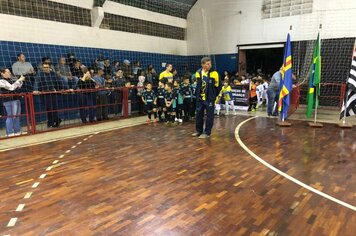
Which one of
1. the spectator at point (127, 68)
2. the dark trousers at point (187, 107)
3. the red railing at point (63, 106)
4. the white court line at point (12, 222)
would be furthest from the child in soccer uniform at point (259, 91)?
the white court line at point (12, 222)

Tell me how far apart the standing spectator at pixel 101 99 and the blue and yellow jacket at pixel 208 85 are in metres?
3.54

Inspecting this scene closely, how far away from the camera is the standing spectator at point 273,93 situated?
31.0 ft

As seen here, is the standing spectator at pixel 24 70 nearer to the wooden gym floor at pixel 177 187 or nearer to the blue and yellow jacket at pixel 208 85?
the wooden gym floor at pixel 177 187

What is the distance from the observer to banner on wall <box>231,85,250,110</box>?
11.1 meters

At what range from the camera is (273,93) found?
9.59 metres

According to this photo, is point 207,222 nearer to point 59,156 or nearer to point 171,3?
point 59,156

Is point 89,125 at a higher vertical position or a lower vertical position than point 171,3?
lower

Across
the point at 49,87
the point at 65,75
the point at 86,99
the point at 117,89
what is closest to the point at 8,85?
the point at 49,87

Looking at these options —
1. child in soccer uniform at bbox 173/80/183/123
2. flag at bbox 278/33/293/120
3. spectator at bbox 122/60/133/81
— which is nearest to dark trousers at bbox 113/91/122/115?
spectator at bbox 122/60/133/81

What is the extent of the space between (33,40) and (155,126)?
4.75 meters

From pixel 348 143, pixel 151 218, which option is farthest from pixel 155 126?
pixel 151 218

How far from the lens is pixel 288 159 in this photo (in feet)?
16.7

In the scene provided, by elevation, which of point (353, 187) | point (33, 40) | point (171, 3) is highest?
point (171, 3)

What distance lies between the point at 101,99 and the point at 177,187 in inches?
229
